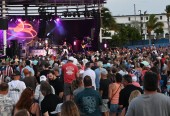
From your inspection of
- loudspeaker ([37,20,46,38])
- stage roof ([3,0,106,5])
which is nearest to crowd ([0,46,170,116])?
loudspeaker ([37,20,46,38])

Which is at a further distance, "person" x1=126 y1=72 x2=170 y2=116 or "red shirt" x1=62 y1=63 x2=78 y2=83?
"red shirt" x1=62 y1=63 x2=78 y2=83

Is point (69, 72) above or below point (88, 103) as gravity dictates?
above

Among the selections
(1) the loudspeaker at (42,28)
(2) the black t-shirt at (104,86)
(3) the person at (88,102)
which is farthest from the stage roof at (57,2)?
(3) the person at (88,102)

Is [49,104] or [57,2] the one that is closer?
[49,104]

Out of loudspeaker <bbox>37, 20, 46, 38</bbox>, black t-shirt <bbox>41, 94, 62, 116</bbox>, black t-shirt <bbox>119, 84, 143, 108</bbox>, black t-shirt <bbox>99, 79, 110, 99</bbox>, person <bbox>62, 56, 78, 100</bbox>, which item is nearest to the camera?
black t-shirt <bbox>41, 94, 62, 116</bbox>

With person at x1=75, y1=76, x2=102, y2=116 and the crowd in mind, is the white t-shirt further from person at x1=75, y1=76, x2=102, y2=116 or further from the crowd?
person at x1=75, y1=76, x2=102, y2=116

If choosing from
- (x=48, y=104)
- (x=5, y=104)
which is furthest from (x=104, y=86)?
(x=5, y=104)

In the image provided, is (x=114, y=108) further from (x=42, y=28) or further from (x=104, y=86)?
(x=42, y=28)

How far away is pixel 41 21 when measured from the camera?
1660 inches

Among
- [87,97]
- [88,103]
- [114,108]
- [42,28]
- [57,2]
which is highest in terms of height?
[57,2]

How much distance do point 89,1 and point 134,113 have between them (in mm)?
39772

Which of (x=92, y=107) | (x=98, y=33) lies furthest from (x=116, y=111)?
(x=98, y=33)

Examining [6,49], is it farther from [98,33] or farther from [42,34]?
[98,33]

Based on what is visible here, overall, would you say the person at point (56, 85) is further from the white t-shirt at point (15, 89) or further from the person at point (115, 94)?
the person at point (115, 94)
